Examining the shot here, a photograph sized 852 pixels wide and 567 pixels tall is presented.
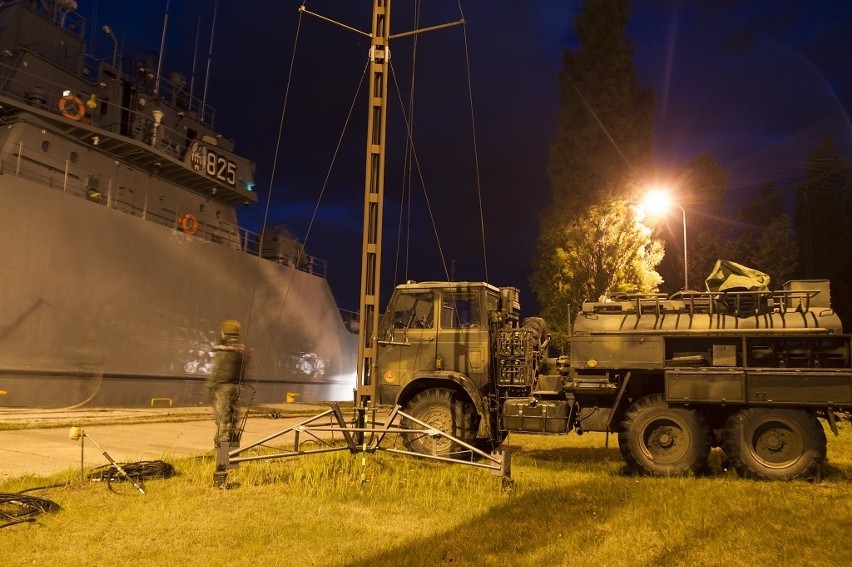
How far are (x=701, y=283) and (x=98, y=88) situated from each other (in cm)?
2428

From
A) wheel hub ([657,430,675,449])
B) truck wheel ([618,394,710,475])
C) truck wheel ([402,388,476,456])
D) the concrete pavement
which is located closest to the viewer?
the concrete pavement

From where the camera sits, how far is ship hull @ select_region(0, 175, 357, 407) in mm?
13297

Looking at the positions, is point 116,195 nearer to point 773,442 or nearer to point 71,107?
point 71,107

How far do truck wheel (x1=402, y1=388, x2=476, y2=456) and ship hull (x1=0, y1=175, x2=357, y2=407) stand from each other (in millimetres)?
4330

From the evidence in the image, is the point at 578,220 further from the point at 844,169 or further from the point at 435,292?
the point at 844,169

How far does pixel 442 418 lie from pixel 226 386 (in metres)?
3.04

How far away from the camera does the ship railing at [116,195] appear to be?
14.5 metres

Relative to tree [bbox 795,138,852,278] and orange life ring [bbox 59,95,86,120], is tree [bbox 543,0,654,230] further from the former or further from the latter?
tree [bbox 795,138,852,278]

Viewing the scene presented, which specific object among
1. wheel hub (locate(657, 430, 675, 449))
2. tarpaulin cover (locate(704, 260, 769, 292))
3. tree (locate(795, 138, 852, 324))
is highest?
tree (locate(795, 138, 852, 324))

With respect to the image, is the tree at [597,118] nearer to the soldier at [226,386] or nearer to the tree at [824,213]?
the soldier at [226,386]

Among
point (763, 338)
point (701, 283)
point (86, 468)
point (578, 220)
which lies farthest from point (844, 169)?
point (86, 468)

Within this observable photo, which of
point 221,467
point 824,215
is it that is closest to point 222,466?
point 221,467

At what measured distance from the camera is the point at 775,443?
294 inches

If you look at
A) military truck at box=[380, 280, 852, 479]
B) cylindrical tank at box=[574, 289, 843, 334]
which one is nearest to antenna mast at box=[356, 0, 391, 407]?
military truck at box=[380, 280, 852, 479]
